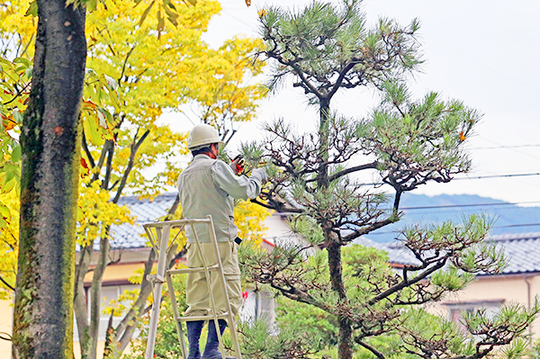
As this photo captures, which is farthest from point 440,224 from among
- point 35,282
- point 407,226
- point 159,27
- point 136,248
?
point 136,248

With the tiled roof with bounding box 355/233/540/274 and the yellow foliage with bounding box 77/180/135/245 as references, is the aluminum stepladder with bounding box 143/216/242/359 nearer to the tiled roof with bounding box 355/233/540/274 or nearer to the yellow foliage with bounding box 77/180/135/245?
the yellow foliage with bounding box 77/180/135/245

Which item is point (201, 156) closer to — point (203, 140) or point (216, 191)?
point (203, 140)

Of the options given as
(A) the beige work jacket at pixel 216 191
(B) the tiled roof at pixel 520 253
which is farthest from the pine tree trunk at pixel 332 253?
(B) the tiled roof at pixel 520 253

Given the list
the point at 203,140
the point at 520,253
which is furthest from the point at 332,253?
the point at 520,253

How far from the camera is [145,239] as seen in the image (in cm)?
1256

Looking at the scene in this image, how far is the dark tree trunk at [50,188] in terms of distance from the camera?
2.69 metres

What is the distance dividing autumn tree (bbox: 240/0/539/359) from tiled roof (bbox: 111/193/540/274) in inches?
309

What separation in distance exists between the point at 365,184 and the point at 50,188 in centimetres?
240

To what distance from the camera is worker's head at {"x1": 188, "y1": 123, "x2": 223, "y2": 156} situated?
387cm

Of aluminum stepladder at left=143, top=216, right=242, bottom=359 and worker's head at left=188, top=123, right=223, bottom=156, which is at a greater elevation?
worker's head at left=188, top=123, right=223, bottom=156

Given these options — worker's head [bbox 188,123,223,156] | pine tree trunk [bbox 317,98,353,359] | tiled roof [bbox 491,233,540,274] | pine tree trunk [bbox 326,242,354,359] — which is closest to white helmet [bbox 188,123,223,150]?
worker's head [bbox 188,123,223,156]

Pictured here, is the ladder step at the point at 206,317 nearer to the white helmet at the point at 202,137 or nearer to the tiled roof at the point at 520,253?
the white helmet at the point at 202,137

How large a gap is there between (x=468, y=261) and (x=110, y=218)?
469cm

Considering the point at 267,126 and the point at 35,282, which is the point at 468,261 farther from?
the point at 35,282
